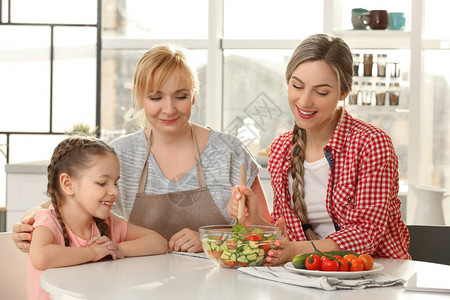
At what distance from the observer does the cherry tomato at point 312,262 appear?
167 centimetres

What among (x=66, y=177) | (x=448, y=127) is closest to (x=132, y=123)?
(x=448, y=127)

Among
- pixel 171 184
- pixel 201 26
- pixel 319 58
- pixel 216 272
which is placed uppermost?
pixel 201 26

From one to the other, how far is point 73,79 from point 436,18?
8.40 feet

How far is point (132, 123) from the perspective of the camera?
17.4 feet

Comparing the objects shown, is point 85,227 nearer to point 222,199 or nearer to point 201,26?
point 222,199

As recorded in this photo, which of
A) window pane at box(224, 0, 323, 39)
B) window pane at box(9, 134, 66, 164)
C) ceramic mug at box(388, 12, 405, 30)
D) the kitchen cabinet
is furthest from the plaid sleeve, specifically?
window pane at box(9, 134, 66, 164)

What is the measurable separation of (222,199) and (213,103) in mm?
2918

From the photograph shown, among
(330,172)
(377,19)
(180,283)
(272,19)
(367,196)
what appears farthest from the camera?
(272,19)

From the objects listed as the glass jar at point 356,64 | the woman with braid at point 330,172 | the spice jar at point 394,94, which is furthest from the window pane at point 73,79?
the woman with braid at point 330,172

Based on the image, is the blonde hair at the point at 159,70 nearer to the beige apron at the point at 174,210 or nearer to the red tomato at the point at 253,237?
the beige apron at the point at 174,210

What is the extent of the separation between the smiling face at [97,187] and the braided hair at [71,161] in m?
0.02

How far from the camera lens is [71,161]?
199cm

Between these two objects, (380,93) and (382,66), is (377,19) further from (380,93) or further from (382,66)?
(380,93)

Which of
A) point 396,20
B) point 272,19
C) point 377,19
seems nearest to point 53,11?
point 272,19
